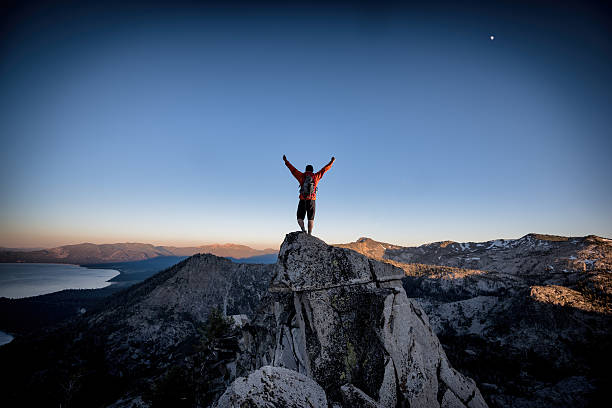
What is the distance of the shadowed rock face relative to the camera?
9.01 metres

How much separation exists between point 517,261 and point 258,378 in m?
236

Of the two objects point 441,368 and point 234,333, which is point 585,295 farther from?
point 234,333

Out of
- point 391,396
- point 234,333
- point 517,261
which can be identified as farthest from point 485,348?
point 517,261

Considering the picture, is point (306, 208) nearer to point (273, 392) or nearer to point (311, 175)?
point (311, 175)

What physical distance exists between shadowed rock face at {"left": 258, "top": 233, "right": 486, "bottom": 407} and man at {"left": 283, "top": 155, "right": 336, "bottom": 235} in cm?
112

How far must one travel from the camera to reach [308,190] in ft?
39.5

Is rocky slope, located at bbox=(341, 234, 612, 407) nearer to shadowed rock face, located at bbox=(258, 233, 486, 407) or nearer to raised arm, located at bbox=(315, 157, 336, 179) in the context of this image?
shadowed rock face, located at bbox=(258, 233, 486, 407)

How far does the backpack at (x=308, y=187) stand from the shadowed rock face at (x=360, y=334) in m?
2.47

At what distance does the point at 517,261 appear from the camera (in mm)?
167000

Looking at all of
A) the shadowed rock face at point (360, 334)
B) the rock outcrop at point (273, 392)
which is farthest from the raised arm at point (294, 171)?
the rock outcrop at point (273, 392)

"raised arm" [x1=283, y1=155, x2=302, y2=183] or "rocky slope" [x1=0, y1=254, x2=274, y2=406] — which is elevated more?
"raised arm" [x1=283, y1=155, x2=302, y2=183]

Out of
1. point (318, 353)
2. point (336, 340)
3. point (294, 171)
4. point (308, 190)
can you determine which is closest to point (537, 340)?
point (336, 340)

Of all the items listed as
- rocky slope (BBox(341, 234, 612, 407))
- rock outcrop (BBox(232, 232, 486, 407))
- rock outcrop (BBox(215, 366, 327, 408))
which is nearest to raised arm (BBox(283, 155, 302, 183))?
rock outcrop (BBox(232, 232, 486, 407))

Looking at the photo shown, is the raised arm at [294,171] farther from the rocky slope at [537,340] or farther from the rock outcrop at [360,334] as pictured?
the rocky slope at [537,340]
